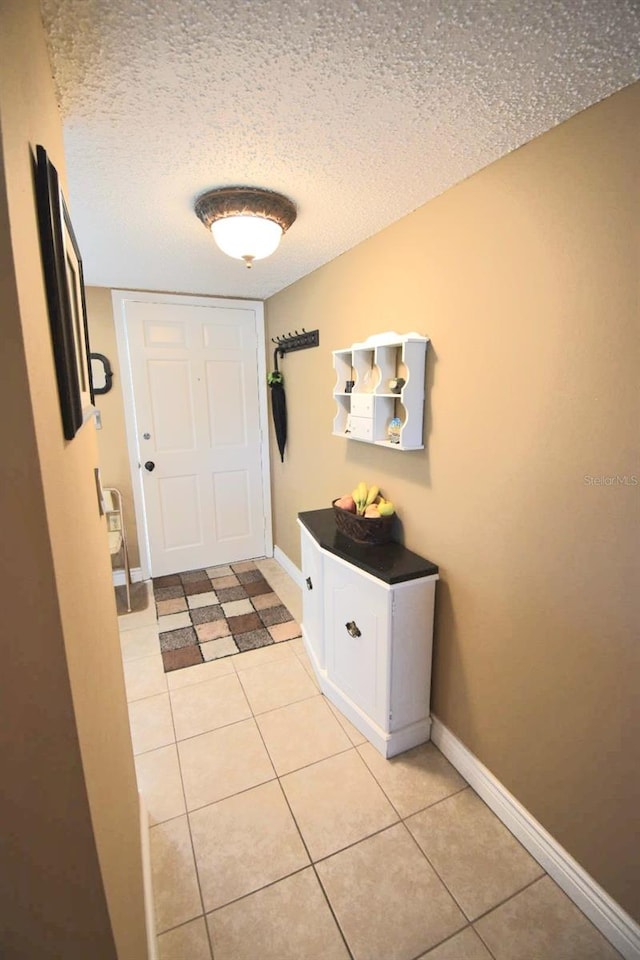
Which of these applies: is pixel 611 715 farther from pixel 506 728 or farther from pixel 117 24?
pixel 117 24

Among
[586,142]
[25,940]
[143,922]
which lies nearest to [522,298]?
[586,142]

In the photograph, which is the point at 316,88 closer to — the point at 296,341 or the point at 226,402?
the point at 296,341

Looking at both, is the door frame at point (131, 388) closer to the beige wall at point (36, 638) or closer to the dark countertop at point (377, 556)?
the dark countertop at point (377, 556)

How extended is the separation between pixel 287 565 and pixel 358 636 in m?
1.71

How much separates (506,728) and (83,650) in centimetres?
143

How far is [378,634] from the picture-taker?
170cm

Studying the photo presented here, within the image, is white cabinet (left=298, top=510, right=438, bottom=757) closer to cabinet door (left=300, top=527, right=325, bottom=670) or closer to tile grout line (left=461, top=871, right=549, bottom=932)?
cabinet door (left=300, top=527, right=325, bottom=670)

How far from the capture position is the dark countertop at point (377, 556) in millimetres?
1654

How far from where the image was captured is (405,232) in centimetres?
173

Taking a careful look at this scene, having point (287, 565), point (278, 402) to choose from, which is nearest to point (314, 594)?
point (287, 565)

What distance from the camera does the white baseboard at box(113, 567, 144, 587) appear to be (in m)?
3.23

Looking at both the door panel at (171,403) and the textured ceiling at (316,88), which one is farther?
the door panel at (171,403)

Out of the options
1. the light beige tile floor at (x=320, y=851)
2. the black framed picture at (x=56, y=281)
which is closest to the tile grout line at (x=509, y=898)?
the light beige tile floor at (x=320, y=851)

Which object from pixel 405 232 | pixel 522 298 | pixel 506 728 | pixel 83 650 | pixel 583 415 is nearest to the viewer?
pixel 83 650
